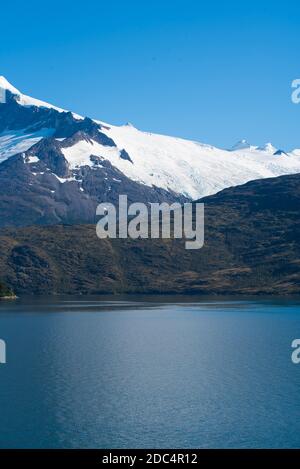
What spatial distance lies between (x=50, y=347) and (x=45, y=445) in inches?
3156

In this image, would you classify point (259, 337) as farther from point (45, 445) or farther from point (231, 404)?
point (45, 445)

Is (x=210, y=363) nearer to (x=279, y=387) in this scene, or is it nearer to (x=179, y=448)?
(x=279, y=387)

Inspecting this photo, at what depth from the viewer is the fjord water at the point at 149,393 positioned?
81.6m

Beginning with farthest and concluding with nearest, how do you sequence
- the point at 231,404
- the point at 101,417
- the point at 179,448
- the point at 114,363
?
the point at 114,363 → the point at 231,404 → the point at 101,417 → the point at 179,448

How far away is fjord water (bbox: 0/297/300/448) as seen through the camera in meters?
81.6

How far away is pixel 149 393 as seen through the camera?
106 m

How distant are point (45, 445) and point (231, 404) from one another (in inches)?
1168

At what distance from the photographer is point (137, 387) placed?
362 ft

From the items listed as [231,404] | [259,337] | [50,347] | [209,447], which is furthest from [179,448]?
[259,337]

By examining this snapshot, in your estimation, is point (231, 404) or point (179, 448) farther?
point (231, 404)

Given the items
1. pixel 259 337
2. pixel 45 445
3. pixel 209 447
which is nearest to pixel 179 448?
pixel 209 447

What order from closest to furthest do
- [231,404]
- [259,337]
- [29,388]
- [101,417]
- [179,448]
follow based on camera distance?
[179,448] < [101,417] < [231,404] < [29,388] < [259,337]
